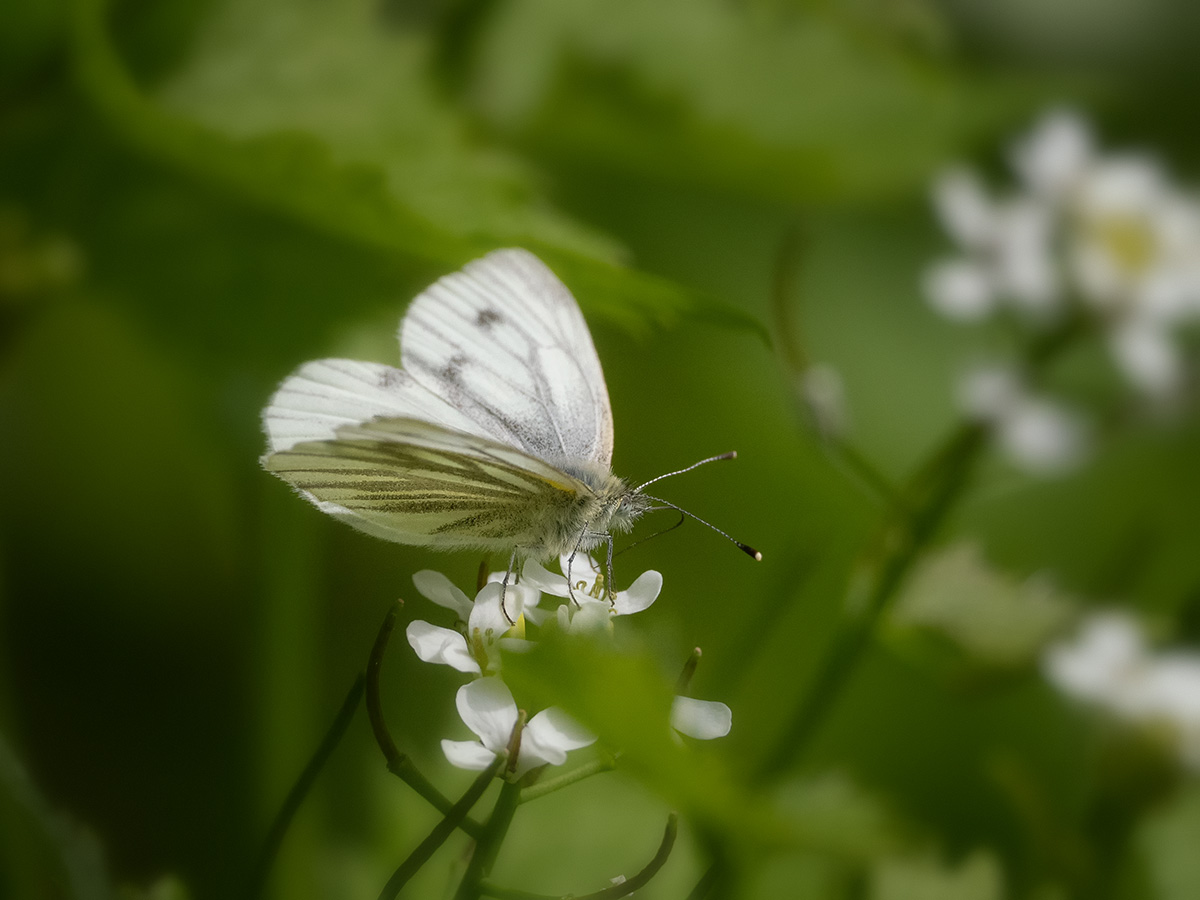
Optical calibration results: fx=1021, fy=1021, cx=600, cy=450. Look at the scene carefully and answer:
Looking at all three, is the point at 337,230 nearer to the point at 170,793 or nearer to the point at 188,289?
the point at 188,289

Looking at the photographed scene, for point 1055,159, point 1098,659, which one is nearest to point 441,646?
point 1098,659

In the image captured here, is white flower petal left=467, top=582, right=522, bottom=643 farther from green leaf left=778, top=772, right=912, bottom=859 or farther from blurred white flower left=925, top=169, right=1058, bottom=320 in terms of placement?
blurred white flower left=925, top=169, right=1058, bottom=320

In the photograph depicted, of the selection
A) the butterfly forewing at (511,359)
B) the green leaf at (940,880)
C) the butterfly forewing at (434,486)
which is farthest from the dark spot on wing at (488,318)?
the green leaf at (940,880)

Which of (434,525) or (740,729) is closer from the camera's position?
(434,525)

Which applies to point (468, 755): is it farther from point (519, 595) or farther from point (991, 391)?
point (991, 391)

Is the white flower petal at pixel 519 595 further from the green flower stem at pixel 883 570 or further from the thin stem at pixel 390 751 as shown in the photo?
the green flower stem at pixel 883 570

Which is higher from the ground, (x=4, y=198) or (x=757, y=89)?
(x=757, y=89)

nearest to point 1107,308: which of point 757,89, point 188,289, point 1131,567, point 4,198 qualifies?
point 1131,567

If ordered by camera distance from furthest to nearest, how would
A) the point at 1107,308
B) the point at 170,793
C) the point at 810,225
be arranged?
the point at 810,225
the point at 1107,308
the point at 170,793
